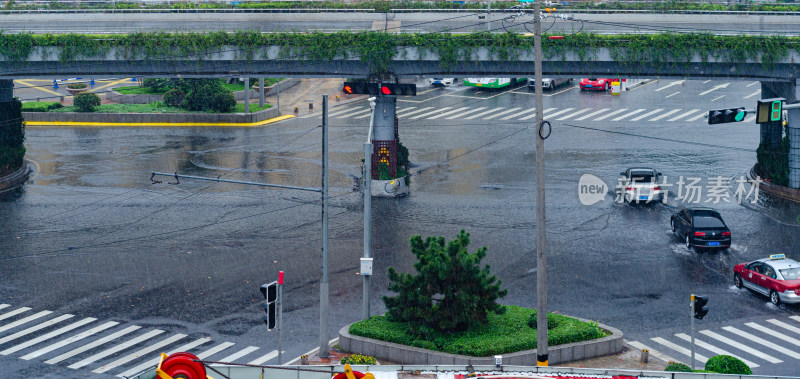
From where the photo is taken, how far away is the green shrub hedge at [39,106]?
60062mm

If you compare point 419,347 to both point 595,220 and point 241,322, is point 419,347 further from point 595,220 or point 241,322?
point 595,220

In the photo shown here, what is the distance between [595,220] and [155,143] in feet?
85.3

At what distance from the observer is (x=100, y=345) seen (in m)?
25.5

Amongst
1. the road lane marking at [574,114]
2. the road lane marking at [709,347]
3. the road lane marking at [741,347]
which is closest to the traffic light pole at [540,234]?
the road lane marking at [709,347]

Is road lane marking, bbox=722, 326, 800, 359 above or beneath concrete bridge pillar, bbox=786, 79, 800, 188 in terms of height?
beneath

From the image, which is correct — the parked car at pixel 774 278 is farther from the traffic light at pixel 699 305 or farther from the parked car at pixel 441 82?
the parked car at pixel 441 82

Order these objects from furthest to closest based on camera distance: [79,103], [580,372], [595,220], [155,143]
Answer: [79,103]
[155,143]
[595,220]
[580,372]

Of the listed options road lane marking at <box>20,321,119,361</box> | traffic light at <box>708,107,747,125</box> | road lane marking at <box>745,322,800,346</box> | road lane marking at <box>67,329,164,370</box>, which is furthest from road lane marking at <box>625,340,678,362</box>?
road lane marking at <box>20,321,119,361</box>

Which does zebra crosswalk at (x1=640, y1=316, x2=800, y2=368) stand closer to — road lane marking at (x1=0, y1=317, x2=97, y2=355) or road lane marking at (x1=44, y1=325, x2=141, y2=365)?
road lane marking at (x1=44, y1=325, x2=141, y2=365)

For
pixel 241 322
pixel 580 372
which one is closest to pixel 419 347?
pixel 241 322

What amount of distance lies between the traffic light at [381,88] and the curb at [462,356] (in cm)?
1753

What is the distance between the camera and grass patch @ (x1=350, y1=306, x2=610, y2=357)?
23.5 meters

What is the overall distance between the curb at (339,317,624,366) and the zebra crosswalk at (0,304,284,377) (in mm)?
2190

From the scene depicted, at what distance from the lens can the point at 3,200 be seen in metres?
41.1
